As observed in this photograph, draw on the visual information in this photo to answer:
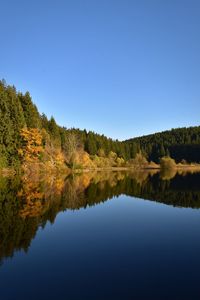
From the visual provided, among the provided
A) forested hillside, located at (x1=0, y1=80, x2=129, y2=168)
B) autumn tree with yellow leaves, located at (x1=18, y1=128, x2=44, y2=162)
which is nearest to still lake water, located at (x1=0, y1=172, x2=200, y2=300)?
forested hillside, located at (x1=0, y1=80, x2=129, y2=168)

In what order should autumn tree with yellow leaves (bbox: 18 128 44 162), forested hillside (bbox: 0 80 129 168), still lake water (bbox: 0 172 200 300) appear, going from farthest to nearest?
autumn tree with yellow leaves (bbox: 18 128 44 162), forested hillside (bbox: 0 80 129 168), still lake water (bbox: 0 172 200 300)

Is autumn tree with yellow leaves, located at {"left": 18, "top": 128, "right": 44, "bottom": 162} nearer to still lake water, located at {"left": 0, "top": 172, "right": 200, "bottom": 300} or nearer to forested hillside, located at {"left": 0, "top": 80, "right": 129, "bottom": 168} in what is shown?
forested hillside, located at {"left": 0, "top": 80, "right": 129, "bottom": 168}

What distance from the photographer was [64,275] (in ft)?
36.7

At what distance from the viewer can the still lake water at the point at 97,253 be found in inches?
395

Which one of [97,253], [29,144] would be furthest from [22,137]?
[97,253]

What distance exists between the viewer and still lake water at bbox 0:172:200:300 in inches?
395

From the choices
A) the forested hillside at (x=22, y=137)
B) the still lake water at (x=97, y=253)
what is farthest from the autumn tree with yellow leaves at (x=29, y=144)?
the still lake water at (x=97, y=253)

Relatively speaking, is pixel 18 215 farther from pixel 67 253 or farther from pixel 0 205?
pixel 67 253

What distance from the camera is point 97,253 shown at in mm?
14078

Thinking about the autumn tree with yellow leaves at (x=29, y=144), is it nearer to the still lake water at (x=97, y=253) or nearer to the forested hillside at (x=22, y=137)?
the forested hillside at (x=22, y=137)

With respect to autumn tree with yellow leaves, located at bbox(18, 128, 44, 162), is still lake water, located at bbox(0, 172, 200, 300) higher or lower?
lower

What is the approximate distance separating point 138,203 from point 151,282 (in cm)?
2083

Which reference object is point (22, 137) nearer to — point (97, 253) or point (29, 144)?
point (29, 144)

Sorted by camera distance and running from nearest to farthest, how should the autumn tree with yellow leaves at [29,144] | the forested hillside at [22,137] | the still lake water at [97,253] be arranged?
the still lake water at [97,253] → the forested hillside at [22,137] → the autumn tree with yellow leaves at [29,144]
